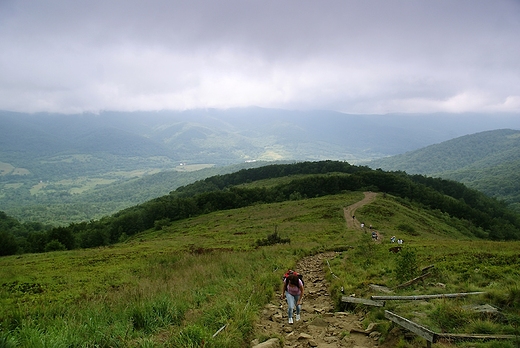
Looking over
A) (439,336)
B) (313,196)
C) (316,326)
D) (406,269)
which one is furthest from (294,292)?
(313,196)

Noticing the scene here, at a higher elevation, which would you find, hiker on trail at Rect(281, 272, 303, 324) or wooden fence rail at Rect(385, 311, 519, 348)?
wooden fence rail at Rect(385, 311, 519, 348)

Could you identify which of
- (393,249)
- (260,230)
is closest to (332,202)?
(260,230)

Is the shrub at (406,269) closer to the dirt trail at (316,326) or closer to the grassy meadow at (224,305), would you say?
the grassy meadow at (224,305)

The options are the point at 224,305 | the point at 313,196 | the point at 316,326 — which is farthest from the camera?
the point at 313,196

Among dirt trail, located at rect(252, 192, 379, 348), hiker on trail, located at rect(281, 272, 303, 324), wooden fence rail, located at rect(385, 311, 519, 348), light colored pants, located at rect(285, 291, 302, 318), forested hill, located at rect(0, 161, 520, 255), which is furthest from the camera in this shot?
forested hill, located at rect(0, 161, 520, 255)

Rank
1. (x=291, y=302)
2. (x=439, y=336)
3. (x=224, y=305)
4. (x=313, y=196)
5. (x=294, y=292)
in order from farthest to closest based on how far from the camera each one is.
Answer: (x=313, y=196) → (x=294, y=292) → (x=291, y=302) → (x=224, y=305) → (x=439, y=336)

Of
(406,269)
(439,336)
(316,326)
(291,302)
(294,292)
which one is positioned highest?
→ (439,336)

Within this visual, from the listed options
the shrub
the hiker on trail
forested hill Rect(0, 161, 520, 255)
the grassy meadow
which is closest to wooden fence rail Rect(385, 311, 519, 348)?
the grassy meadow

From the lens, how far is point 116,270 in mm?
27156

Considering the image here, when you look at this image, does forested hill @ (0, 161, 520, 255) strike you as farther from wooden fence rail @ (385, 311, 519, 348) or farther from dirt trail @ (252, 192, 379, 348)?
wooden fence rail @ (385, 311, 519, 348)

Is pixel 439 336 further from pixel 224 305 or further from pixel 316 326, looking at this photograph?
pixel 224 305

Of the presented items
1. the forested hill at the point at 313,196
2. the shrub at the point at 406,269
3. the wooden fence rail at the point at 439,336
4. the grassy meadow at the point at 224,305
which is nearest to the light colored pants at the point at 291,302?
the grassy meadow at the point at 224,305

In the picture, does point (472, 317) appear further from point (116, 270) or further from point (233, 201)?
point (233, 201)

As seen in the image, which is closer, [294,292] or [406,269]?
[294,292]
